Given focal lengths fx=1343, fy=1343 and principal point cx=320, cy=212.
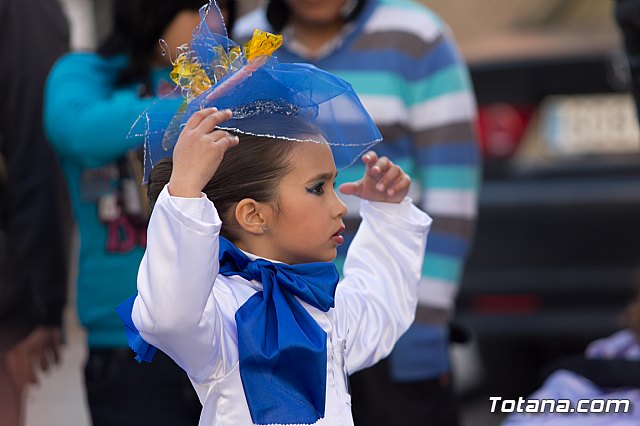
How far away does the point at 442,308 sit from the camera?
3480 mm

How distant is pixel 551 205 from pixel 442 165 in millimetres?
1639

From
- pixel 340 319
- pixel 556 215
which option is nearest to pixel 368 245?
pixel 340 319

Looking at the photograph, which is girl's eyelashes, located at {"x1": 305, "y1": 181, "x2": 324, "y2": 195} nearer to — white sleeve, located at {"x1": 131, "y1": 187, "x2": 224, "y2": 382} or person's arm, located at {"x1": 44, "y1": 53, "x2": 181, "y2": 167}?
white sleeve, located at {"x1": 131, "y1": 187, "x2": 224, "y2": 382}

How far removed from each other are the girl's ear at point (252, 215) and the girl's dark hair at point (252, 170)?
1 centimetres

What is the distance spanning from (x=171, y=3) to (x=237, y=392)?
4.42ft

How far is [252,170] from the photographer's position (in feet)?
7.84

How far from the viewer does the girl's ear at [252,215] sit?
7.82 feet

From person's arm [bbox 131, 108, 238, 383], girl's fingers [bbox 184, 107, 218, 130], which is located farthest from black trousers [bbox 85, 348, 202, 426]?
girl's fingers [bbox 184, 107, 218, 130]

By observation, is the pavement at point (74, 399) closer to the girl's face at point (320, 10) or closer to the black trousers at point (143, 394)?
the black trousers at point (143, 394)

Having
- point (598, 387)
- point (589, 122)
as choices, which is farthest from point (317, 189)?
point (589, 122)

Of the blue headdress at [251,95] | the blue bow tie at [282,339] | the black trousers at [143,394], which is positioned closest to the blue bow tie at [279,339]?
the blue bow tie at [282,339]

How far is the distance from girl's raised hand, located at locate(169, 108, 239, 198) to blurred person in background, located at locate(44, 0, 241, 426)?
36.5 inches

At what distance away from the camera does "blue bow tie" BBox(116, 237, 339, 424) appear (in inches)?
88.9

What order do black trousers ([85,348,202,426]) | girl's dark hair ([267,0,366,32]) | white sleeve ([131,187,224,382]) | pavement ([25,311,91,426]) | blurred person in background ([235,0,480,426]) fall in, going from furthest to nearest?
pavement ([25,311,91,426])
girl's dark hair ([267,0,366,32])
blurred person in background ([235,0,480,426])
black trousers ([85,348,202,426])
white sleeve ([131,187,224,382])
